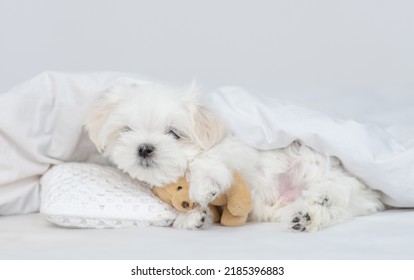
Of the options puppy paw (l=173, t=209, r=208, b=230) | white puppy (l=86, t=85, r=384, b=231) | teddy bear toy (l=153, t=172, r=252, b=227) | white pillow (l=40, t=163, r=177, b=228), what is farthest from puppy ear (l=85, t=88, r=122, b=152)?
puppy paw (l=173, t=209, r=208, b=230)

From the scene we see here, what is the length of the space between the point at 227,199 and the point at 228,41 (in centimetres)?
234

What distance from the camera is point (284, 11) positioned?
15.6 ft

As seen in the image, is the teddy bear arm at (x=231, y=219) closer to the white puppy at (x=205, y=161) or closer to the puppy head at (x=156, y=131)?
the white puppy at (x=205, y=161)

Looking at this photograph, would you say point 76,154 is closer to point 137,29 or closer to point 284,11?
point 137,29

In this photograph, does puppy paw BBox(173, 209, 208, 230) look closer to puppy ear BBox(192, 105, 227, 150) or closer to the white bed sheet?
the white bed sheet

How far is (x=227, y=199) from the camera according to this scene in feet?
8.43

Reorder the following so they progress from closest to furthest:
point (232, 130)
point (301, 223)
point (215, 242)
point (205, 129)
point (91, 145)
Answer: point (215, 242), point (301, 223), point (205, 129), point (232, 130), point (91, 145)

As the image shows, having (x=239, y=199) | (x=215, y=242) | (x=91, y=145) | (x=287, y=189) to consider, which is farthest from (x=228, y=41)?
(x=215, y=242)

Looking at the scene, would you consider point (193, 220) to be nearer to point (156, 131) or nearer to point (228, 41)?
point (156, 131)

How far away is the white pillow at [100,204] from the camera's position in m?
2.54

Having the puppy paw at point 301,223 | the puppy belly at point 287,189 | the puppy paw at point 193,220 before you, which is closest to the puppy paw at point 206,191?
the puppy paw at point 193,220

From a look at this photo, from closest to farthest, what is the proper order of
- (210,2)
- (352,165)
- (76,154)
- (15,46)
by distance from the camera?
(352,165)
(76,154)
(15,46)
(210,2)

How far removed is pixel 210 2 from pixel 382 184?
2.31 meters

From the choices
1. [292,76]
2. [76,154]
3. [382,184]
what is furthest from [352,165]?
[292,76]
